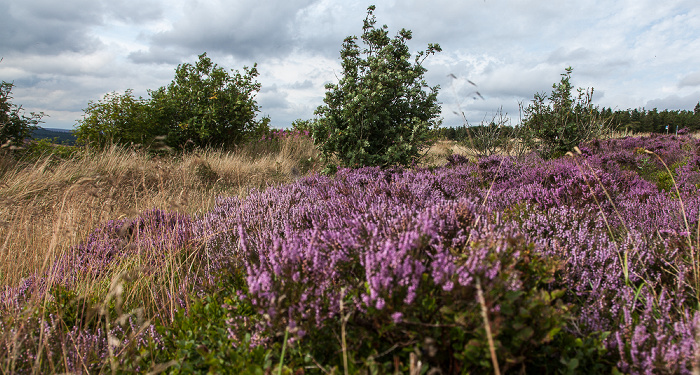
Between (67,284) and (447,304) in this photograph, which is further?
(67,284)

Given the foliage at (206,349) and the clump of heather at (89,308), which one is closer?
the foliage at (206,349)

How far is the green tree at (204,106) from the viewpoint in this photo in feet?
36.2

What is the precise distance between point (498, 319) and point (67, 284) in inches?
122

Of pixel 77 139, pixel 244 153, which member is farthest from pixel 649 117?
pixel 77 139

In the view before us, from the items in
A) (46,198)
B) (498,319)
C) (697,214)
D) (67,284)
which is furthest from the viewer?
(46,198)

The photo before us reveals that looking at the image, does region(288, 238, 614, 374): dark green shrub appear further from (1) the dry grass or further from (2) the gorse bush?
(2) the gorse bush

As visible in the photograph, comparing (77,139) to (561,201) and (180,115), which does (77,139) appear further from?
(561,201)

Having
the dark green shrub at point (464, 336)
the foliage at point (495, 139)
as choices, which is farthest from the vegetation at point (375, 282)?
the foliage at point (495, 139)

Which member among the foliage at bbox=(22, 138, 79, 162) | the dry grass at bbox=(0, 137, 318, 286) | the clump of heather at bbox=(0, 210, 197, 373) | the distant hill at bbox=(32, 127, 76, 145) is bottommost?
the clump of heather at bbox=(0, 210, 197, 373)

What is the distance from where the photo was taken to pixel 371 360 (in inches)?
52.8

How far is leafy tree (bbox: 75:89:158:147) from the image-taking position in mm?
9914

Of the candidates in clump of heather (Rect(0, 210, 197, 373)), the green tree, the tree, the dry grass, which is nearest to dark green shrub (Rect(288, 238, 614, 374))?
clump of heather (Rect(0, 210, 197, 373))

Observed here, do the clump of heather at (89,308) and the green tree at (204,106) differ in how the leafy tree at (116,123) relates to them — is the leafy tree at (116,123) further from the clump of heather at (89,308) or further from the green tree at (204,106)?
the clump of heather at (89,308)

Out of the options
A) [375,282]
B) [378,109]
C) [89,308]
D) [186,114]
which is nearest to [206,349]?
[375,282]
